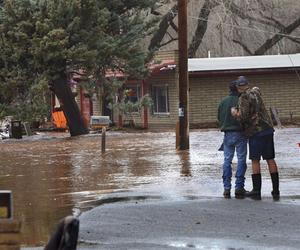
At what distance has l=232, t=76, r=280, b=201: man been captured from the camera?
10.9 m

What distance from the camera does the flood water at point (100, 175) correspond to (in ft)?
35.0

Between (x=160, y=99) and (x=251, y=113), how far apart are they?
27.3m

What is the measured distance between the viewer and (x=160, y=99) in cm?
3819

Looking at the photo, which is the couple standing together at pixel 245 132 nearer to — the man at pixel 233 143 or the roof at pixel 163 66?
the man at pixel 233 143

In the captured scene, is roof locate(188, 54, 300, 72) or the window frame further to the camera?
the window frame

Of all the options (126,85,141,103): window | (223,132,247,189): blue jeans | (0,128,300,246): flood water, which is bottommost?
(0,128,300,246): flood water

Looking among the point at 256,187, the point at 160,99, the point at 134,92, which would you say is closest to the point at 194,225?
the point at 256,187

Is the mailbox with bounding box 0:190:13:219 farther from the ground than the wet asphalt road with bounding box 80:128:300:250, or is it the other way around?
the mailbox with bounding box 0:190:13:219

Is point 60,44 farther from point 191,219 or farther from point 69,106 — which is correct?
point 191,219

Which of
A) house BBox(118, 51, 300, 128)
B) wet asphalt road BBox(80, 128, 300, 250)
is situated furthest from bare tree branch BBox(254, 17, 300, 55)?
wet asphalt road BBox(80, 128, 300, 250)

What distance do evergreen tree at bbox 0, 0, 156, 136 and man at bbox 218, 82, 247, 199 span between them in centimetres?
1795

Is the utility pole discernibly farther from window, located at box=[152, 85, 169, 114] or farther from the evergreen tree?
window, located at box=[152, 85, 169, 114]

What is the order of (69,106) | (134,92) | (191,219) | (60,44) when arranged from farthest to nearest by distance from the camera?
(134,92)
(69,106)
(60,44)
(191,219)

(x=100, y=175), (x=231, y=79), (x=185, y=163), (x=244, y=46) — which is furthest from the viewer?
(x=244, y=46)
